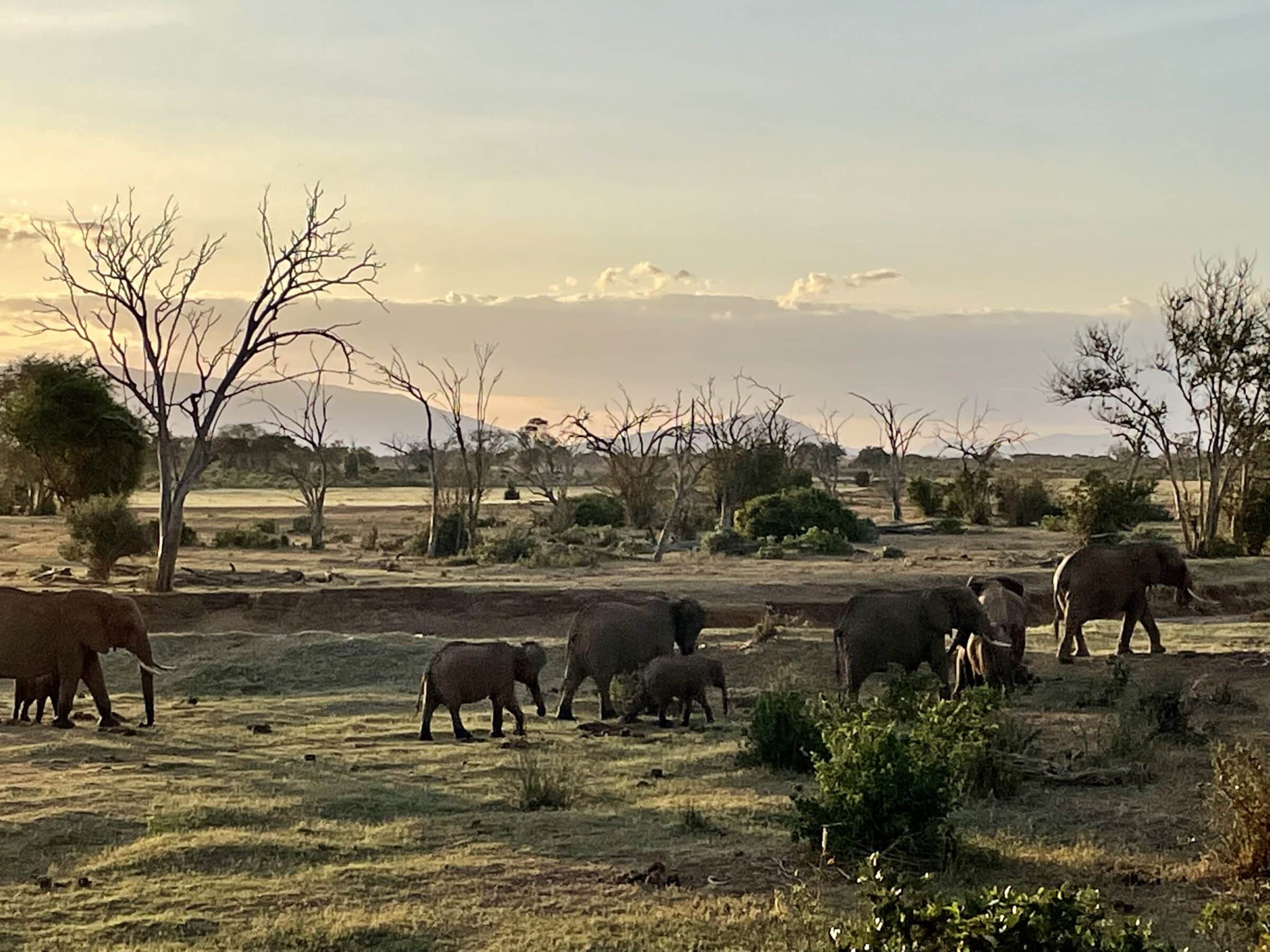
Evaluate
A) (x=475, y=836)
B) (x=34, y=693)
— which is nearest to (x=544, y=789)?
(x=475, y=836)

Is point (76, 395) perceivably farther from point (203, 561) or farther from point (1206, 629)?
point (1206, 629)

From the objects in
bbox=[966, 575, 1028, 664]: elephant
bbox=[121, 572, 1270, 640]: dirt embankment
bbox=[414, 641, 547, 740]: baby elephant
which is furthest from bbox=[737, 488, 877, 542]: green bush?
bbox=[414, 641, 547, 740]: baby elephant

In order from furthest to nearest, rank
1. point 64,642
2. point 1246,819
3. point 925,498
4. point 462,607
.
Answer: point 925,498 < point 462,607 < point 64,642 < point 1246,819

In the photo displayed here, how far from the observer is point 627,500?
185ft

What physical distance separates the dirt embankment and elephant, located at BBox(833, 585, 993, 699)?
36.1 ft

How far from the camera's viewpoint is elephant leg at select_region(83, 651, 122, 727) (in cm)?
1614

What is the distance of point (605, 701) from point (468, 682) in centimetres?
206

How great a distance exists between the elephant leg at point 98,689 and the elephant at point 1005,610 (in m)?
10.2

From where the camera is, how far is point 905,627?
52.7ft

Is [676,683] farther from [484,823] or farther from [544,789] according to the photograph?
[484,823]

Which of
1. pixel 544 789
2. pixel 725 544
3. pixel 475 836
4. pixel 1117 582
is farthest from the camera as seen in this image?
pixel 725 544

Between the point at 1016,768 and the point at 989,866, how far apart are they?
2.52 metres

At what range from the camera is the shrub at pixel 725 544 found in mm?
42719

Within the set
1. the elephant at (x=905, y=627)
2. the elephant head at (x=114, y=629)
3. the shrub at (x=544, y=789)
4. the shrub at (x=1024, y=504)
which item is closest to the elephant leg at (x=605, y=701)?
the elephant at (x=905, y=627)
